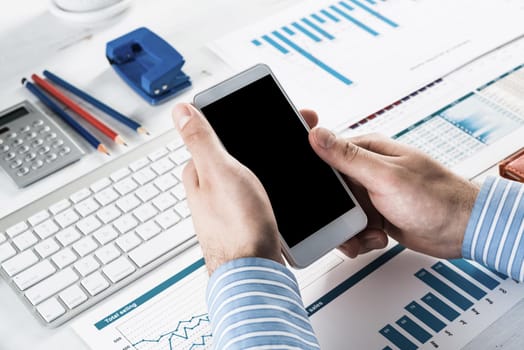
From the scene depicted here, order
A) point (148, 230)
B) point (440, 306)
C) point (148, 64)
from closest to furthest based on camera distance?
point (440, 306)
point (148, 230)
point (148, 64)

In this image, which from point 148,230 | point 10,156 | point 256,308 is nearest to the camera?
point 256,308

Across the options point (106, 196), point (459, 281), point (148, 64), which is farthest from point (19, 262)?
point (459, 281)

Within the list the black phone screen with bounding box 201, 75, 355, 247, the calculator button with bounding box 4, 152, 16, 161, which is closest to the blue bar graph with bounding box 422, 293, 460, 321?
the black phone screen with bounding box 201, 75, 355, 247

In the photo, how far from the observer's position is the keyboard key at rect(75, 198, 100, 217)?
32.4 inches

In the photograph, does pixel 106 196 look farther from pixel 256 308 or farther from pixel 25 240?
pixel 256 308

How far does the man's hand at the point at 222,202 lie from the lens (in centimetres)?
65

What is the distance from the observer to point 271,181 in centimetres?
73

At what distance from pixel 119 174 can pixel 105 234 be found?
0.10 meters

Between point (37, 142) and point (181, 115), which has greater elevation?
point (181, 115)

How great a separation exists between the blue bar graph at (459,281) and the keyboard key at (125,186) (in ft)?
1.22

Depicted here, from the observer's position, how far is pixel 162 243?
79cm

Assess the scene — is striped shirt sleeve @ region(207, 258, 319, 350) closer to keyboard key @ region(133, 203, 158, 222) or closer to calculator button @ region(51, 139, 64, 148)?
keyboard key @ region(133, 203, 158, 222)

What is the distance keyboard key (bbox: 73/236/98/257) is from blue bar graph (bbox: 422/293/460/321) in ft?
1.21

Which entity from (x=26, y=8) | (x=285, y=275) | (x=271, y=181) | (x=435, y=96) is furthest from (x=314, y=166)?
(x=26, y=8)
